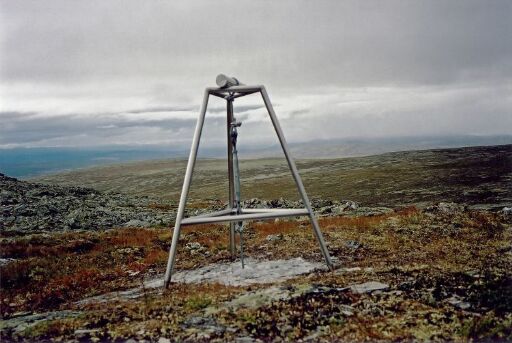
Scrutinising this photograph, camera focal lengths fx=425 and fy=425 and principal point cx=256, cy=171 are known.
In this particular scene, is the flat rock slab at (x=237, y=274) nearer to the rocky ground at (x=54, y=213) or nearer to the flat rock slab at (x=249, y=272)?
the flat rock slab at (x=249, y=272)

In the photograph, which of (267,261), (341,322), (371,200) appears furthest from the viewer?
(371,200)

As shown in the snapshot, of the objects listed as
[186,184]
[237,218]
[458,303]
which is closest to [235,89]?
[186,184]

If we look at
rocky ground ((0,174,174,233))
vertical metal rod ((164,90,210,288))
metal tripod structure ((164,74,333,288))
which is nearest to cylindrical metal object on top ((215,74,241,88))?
metal tripod structure ((164,74,333,288))

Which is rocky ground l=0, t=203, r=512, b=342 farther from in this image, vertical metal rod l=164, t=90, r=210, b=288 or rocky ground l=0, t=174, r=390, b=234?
rocky ground l=0, t=174, r=390, b=234

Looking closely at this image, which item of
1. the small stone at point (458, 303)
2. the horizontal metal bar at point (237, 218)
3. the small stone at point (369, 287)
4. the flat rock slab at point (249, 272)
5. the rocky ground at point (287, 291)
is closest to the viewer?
the rocky ground at point (287, 291)

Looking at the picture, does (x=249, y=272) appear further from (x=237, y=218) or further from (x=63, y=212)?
(x=63, y=212)

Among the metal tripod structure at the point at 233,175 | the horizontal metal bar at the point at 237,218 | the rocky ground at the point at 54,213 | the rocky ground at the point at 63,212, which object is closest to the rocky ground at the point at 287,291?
the metal tripod structure at the point at 233,175

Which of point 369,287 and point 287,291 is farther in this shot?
point 369,287

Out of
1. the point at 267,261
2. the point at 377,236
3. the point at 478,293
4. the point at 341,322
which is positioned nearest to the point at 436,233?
the point at 377,236

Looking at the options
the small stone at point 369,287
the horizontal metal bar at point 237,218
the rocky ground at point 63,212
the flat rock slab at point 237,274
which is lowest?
the rocky ground at point 63,212

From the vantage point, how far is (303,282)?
973cm

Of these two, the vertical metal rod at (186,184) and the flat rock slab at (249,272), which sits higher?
the vertical metal rod at (186,184)

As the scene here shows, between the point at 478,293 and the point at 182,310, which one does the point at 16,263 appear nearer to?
the point at 182,310

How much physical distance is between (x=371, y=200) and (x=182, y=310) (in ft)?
210
